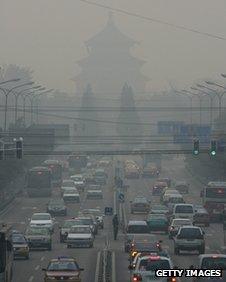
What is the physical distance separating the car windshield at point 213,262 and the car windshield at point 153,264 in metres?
1.31

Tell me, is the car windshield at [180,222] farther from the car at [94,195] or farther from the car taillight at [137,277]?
the car at [94,195]

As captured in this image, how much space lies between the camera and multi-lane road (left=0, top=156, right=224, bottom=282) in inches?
1832

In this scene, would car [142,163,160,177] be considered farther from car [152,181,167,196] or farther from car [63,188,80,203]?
car [63,188,80,203]

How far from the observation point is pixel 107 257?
51688mm

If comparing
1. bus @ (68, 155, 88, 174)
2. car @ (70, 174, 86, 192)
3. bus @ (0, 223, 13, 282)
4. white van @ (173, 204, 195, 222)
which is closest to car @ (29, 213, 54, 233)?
white van @ (173, 204, 195, 222)

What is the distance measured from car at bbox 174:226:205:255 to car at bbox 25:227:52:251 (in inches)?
240

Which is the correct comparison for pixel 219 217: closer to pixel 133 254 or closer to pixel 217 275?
pixel 133 254

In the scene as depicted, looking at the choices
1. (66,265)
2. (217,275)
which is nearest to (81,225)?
(66,265)

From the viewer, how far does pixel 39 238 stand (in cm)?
5825

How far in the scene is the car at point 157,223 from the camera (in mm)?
68812

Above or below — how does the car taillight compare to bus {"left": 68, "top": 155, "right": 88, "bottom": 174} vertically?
above

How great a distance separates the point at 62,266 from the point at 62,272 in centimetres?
52

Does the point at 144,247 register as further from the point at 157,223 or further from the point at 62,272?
the point at 157,223

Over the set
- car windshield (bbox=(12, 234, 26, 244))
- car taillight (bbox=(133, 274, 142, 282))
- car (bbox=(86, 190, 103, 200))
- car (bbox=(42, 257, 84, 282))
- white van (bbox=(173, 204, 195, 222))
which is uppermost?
car taillight (bbox=(133, 274, 142, 282))
